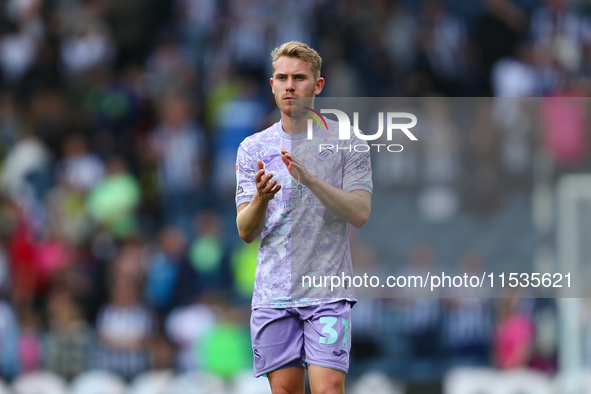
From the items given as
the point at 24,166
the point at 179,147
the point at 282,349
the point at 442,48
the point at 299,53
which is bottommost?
the point at 282,349

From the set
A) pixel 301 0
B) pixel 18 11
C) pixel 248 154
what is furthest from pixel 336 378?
pixel 18 11

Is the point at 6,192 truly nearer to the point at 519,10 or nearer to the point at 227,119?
the point at 227,119

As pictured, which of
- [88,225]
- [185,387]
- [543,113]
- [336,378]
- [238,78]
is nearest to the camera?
[336,378]

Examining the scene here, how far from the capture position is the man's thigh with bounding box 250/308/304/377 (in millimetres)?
4547

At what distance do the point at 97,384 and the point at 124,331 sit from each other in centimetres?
74

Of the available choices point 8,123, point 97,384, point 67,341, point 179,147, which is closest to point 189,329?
point 97,384

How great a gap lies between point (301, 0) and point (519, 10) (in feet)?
10.4

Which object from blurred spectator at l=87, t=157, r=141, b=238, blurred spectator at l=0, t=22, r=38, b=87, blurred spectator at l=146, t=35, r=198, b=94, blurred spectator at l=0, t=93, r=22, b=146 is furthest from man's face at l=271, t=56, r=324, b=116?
blurred spectator at l=0, t=22, r=38, b=87

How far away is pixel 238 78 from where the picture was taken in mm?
12273

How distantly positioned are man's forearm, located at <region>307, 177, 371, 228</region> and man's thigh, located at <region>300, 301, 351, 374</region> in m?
0.45

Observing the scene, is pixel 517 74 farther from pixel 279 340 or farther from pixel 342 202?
pixel 279 340

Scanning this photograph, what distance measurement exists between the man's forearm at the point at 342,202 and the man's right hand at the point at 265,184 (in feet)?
0.59

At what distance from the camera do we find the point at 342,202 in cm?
438

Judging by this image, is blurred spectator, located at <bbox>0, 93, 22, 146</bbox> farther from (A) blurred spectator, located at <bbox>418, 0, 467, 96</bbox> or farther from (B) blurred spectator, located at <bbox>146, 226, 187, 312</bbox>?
(A) blurred spectator, located at <bbox>418, 0, 467, 96</bbox>
